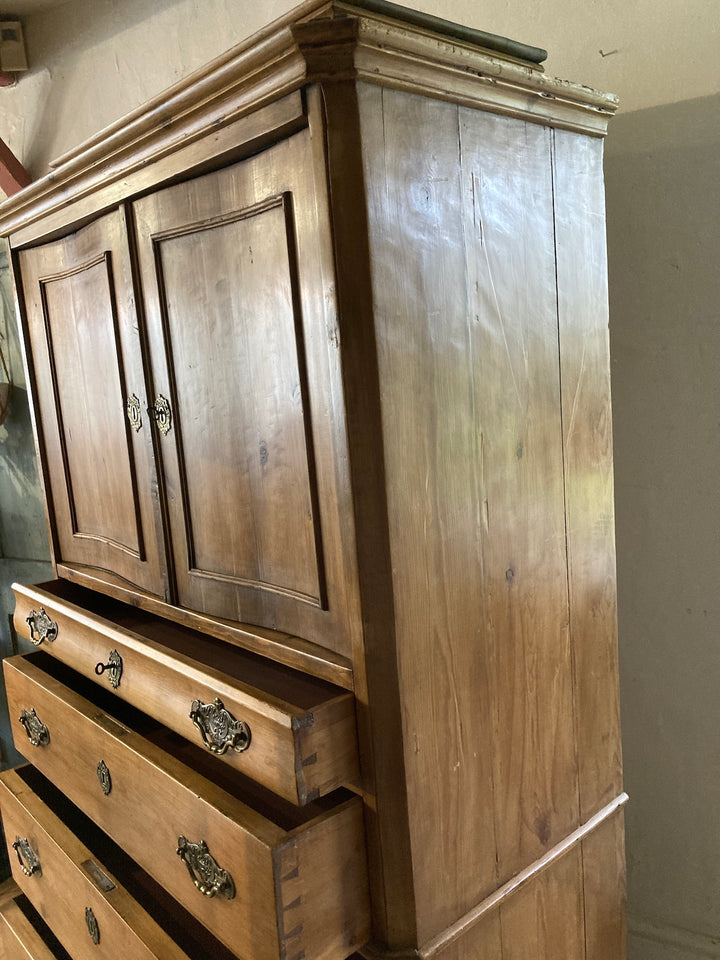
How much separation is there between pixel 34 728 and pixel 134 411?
695mm

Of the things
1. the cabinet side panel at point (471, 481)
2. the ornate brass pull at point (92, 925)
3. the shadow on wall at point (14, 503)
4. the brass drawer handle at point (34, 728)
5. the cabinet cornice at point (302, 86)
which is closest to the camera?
the cabinet cornice at point (302, 86)

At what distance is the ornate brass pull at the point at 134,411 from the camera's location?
127 cm

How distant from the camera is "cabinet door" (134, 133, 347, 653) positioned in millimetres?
930

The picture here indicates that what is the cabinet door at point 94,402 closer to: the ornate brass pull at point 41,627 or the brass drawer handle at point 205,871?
the ornate brass pull at point 41,627

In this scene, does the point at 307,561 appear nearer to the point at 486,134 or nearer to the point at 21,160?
the point at 486,134

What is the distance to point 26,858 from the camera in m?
1.55

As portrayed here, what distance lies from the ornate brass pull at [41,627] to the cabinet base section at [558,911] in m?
0.86

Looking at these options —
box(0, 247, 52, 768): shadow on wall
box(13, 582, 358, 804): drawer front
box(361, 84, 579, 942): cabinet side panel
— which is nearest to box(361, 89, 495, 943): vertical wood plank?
box(361, 84, 579, 942): cabinet side panel

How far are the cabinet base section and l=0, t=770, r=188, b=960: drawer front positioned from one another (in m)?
0.39

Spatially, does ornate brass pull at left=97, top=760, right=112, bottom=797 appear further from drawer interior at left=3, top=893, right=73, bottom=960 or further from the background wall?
the background wall

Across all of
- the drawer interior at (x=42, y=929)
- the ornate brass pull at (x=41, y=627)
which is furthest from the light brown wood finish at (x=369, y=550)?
the drawer interior at (x=42, y=929)

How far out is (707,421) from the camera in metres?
1.34

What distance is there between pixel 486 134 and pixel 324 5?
0.92 feet

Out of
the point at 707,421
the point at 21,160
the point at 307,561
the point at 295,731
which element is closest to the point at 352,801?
the point at 295,731
